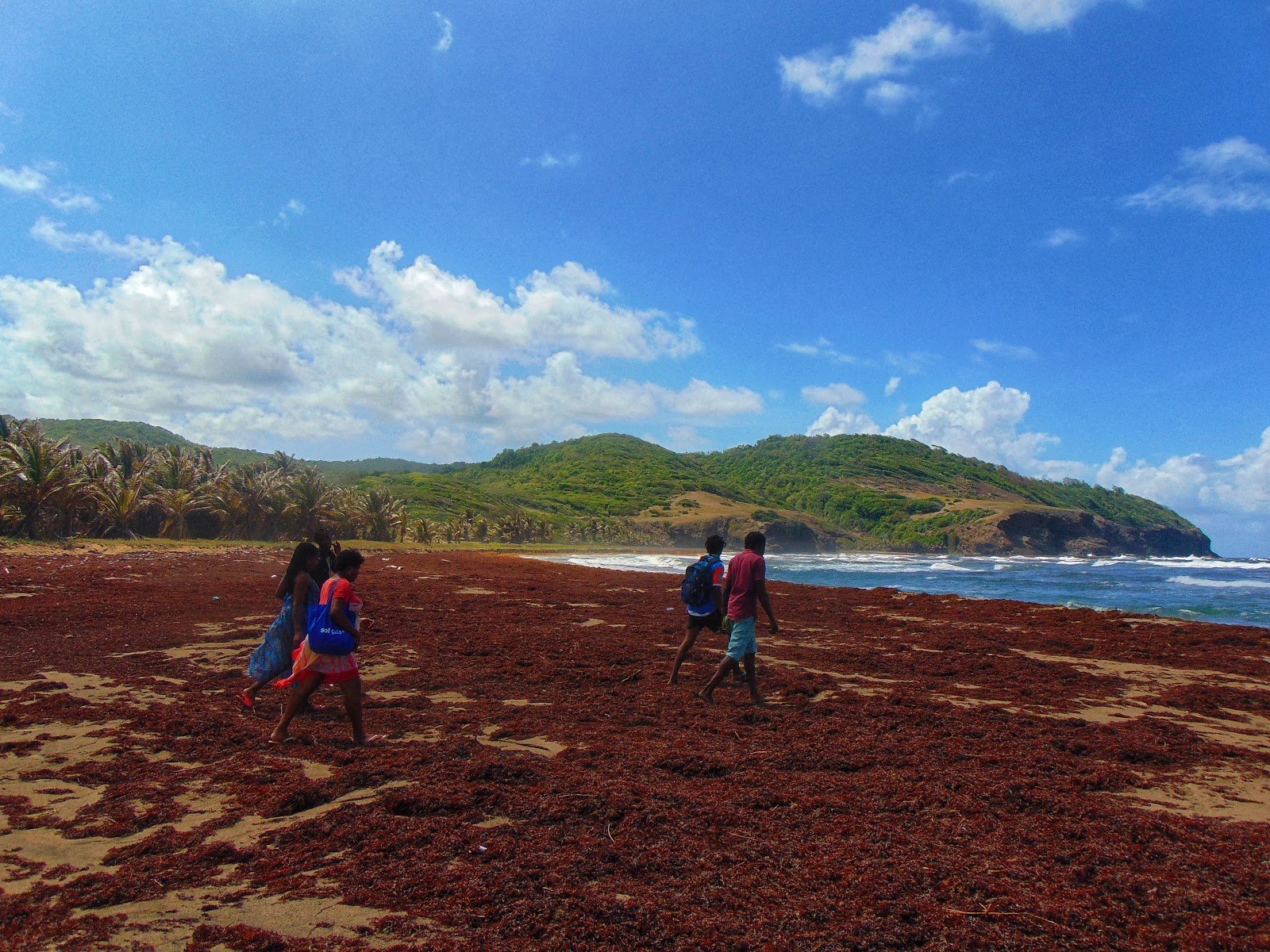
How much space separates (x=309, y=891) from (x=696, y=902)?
203 cm

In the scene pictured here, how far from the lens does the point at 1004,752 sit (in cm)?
621

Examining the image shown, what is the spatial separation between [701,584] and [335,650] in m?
4.30

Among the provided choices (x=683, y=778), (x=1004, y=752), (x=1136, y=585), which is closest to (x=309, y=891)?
(x=683, y=778)

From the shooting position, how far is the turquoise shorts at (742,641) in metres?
7.86

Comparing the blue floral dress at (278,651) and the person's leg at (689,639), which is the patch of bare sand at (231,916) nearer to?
the blue floral dress at (278,651)

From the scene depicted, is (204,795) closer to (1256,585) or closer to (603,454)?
(1256,585)

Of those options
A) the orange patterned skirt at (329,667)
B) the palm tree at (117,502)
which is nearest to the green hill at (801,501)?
the palm tree at (117,502)

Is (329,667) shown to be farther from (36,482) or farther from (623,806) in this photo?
(36,482)

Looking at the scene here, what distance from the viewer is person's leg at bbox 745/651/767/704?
25.9ft

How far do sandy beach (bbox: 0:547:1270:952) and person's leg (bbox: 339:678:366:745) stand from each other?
0.64ft

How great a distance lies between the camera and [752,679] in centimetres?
794

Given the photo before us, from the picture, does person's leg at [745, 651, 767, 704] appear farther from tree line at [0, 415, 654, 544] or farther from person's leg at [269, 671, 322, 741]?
tree line at [0, 415, 654, 544]

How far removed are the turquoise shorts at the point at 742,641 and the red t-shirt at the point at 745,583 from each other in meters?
0.08

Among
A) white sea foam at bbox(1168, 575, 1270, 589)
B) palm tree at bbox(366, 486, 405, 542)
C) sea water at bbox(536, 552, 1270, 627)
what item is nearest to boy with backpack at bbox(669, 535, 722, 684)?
sea water at bbox(536, 552, 1270, 627)
